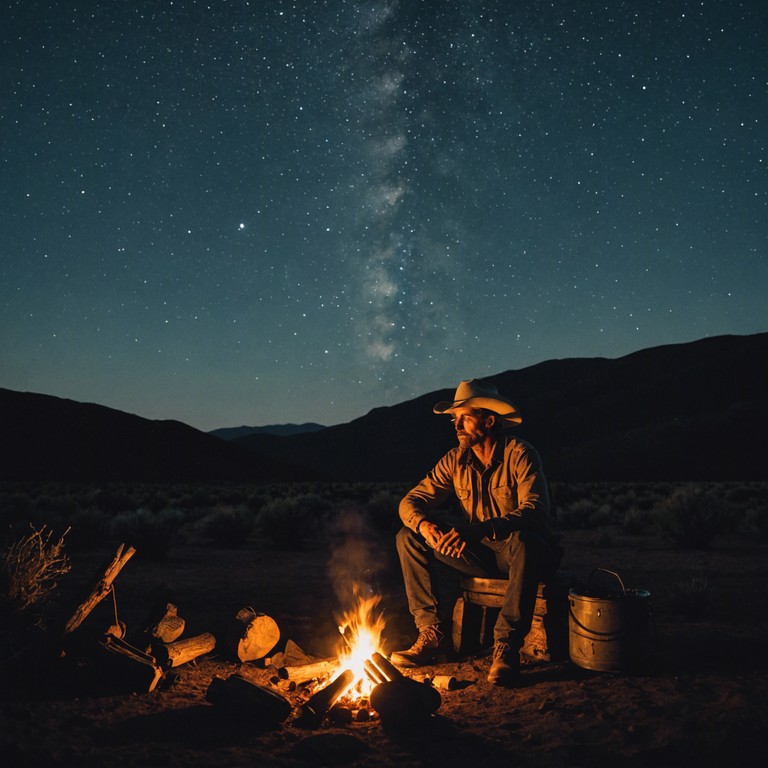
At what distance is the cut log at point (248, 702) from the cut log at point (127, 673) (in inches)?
23.4

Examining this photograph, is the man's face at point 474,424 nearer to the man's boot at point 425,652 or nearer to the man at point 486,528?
the man at point 486,528

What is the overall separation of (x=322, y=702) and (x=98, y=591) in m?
1.83

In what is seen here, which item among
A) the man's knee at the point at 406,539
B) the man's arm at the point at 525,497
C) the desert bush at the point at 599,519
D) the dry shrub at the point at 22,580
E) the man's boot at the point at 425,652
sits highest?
the man's arm at the point at 525,497

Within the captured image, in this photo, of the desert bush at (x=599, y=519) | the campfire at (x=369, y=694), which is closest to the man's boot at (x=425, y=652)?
the campfire at (x=369, y=694)

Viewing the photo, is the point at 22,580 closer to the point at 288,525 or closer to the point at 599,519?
the point at 288,525

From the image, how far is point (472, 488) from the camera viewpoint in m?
5.39

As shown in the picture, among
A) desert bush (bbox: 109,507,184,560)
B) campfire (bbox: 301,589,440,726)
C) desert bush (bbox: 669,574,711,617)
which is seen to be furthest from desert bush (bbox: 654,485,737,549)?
campfire (bbox: 301,589,440,726)

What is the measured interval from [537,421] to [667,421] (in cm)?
2206

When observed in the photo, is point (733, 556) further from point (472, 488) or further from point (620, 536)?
point (472, 488)

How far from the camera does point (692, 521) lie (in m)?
13.3

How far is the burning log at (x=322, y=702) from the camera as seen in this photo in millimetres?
3930

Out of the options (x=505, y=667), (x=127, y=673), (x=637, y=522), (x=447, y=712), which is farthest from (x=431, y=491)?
(x=637, y=522)

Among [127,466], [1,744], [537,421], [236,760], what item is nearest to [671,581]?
[236,760]

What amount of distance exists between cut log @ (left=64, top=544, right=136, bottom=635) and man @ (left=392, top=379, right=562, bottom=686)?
84.4 inches
